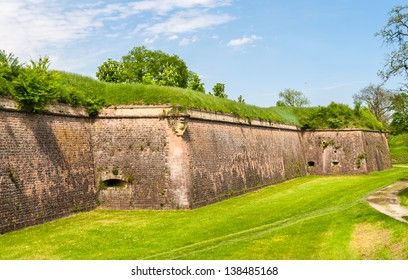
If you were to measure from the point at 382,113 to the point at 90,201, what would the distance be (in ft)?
229

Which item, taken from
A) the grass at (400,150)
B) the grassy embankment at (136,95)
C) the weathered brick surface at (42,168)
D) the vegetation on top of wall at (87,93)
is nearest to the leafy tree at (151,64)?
the grass at (400,150)

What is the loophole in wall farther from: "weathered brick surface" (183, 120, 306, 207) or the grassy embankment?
the grassy embankment

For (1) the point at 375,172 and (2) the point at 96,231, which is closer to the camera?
(2) the point at 96,231

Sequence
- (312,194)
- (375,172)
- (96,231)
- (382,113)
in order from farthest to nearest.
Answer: (382,113), (375,172), (312,194), (96,231)

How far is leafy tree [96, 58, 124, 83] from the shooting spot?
58.1 metres

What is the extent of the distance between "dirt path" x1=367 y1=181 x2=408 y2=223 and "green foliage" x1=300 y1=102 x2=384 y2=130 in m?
18.7

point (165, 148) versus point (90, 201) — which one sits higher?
point (165, 148)

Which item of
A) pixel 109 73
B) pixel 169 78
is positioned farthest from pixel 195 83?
pixel 109 73

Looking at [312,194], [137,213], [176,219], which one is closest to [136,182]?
[137,213]

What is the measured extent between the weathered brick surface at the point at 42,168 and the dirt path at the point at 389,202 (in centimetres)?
1244

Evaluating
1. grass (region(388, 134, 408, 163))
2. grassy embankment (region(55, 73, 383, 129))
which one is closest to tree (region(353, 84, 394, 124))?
grass (region(388, 134, 408, 163))

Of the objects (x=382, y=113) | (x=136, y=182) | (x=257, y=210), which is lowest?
(x=257, y=210)

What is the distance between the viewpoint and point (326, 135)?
42.1 metres

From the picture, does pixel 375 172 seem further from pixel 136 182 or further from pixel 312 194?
pixel 136 182
